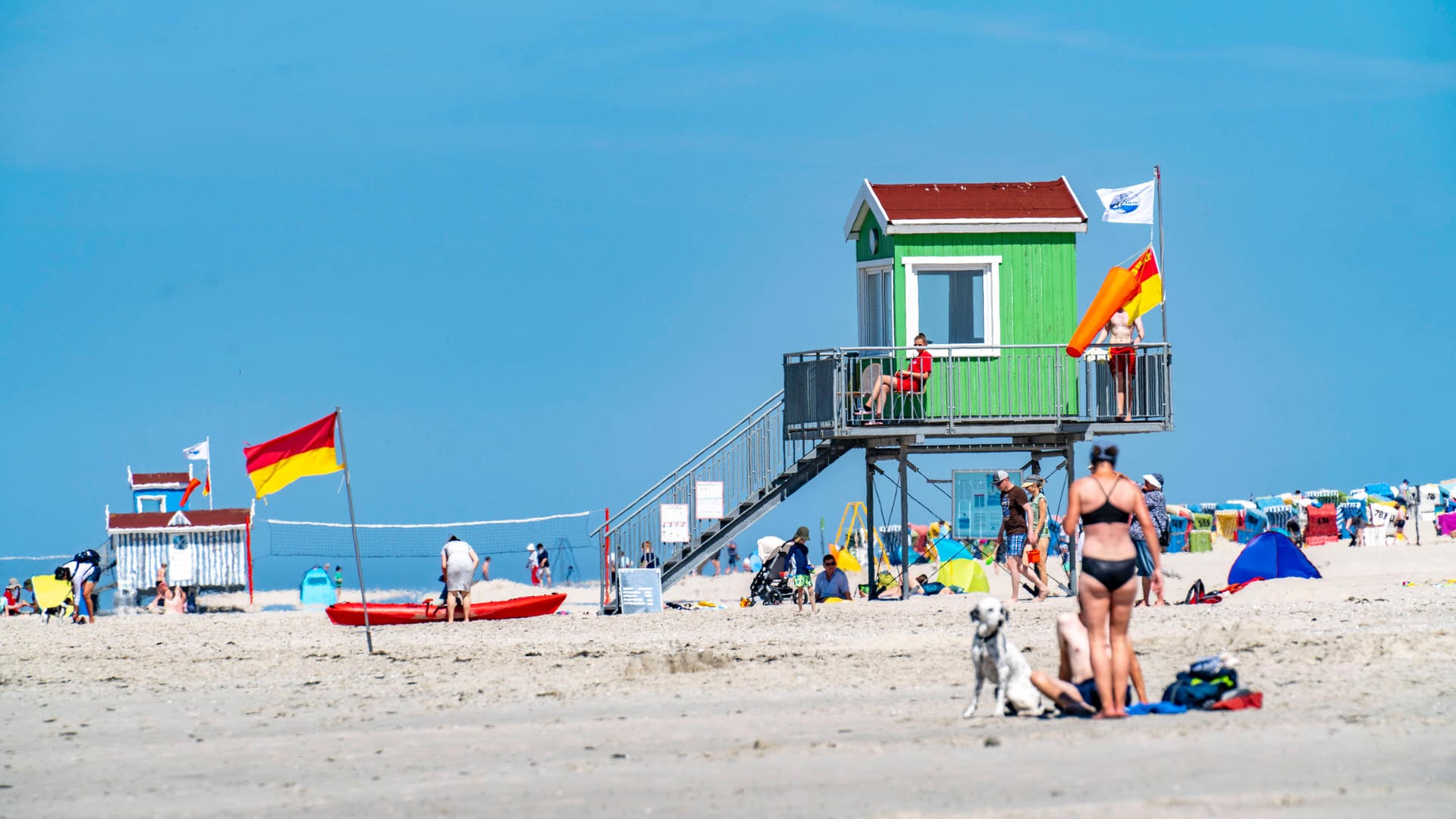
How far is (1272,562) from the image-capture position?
2138 cm

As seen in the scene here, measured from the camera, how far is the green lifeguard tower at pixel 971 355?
850 inches

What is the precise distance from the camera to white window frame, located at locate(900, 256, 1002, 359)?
21.7m

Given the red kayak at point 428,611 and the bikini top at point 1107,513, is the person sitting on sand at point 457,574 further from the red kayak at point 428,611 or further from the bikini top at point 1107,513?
the bikini top at point 1107,513

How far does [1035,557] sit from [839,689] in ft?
29.1

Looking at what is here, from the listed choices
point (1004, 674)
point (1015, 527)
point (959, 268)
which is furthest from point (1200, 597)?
point (1004, 674)

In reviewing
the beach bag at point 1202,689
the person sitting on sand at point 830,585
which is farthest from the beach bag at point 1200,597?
the beach bag at point 1202,689

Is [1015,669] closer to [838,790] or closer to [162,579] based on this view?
[838,790]

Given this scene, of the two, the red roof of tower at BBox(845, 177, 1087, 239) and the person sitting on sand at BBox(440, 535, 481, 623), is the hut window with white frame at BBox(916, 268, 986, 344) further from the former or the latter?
the person sitting on sand at BBox(440, 535, 481, 623)

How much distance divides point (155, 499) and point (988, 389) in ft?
59.6

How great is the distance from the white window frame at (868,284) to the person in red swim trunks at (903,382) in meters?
0.58

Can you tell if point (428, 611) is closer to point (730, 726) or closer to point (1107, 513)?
point (730, 726)

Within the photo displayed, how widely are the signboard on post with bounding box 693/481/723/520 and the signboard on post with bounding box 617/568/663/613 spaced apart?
1.09 m

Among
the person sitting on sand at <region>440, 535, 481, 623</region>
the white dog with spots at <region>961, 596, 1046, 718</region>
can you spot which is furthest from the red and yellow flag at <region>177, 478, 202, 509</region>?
the white dog with spots at <region>961, 596, 1046, 718</region>

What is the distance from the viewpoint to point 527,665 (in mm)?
14422
